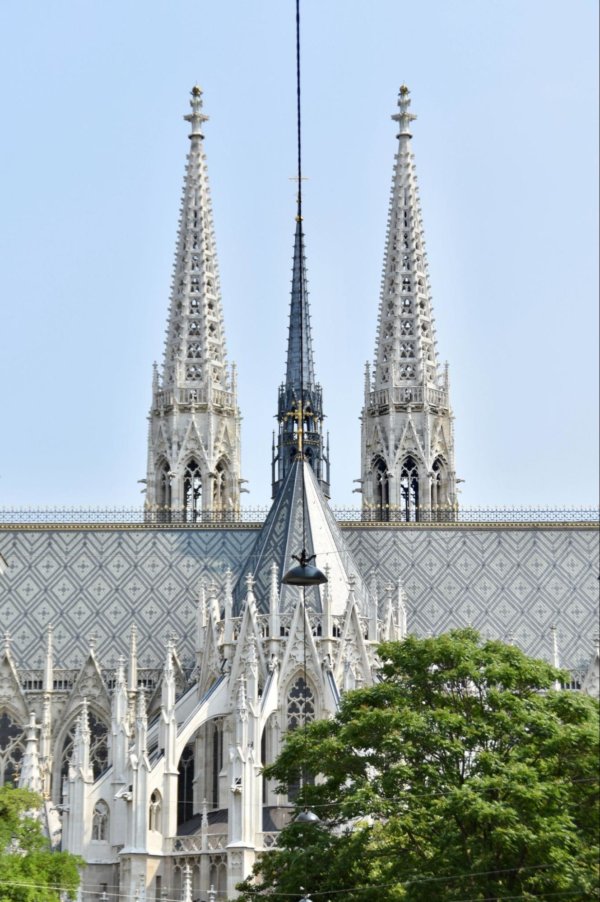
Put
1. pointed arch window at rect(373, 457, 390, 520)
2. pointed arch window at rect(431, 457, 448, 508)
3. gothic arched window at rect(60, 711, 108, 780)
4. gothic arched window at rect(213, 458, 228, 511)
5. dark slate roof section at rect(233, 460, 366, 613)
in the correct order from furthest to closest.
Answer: gothic arched window at rect(213, 458, 228, 511), pointed arch window at rect(431, 457, 448, 508), pointed arch window at rect(373, 457, 390, 520), gothic arched window at rect(60, 711, 108, 780), dark slate roof section at rect(233, 460, 366, 613)

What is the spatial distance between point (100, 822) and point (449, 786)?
22.3 m

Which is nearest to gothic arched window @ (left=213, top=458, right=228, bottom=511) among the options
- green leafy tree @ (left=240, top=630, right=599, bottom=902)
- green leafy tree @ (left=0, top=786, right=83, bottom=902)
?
green leafy tree @ (left=0, top=786, right=83, bottom=902)

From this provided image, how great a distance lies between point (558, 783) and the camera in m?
40.7

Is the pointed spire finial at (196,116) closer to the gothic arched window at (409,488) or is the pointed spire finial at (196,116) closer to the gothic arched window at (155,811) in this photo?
the gothic arched window at (409,488)

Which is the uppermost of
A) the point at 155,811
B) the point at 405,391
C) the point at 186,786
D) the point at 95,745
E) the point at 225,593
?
the point at 405,391

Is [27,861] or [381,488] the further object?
[381,488]

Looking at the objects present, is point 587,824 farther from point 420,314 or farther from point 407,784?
point 420,314

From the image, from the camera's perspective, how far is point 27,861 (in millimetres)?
49906

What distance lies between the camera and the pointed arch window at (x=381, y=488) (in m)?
83.4

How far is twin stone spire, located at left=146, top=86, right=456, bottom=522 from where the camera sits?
277 feet

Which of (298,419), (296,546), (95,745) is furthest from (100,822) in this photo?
(298,419)

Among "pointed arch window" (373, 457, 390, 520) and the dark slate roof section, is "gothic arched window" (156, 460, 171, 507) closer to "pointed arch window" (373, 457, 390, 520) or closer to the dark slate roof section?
"pointed arch window" (373, 457, 390, 520)

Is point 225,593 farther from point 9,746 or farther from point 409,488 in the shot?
point 409,488

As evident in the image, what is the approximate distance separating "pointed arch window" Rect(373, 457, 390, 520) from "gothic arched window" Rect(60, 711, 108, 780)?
56.1 feet
